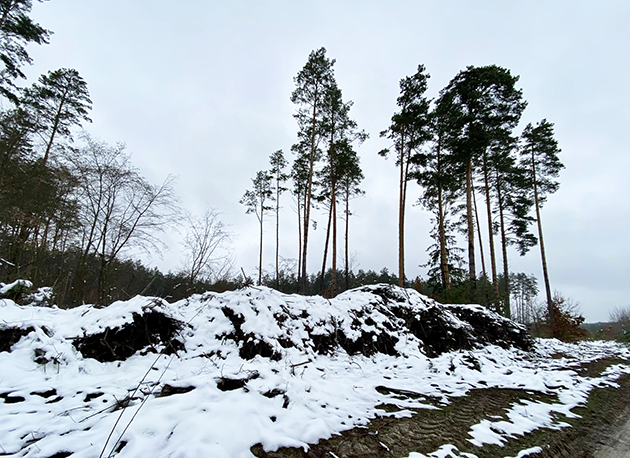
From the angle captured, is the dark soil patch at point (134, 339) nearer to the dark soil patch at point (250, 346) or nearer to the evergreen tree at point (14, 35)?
the dark soil patch at point (250, 346)

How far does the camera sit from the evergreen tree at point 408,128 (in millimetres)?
12477

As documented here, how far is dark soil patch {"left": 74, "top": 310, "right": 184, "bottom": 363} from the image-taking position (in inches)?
129

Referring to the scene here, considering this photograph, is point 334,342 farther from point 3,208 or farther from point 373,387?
point 3,208

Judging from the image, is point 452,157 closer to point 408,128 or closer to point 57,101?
point 408,128

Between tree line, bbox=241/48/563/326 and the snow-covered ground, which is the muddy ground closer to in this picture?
the snow-covered ground

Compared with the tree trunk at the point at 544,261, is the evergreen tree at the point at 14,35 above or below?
above

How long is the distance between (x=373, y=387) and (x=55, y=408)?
3512 mm

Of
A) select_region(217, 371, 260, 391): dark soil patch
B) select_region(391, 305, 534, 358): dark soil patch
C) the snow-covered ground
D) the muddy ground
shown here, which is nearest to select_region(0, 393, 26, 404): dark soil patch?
the snow-covered ground

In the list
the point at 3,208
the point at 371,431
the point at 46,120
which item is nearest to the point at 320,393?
the point at 371,431

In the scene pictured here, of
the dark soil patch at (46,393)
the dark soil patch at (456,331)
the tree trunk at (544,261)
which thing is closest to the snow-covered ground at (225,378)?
the dark soil patch at (46,393)

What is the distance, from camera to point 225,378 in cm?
266

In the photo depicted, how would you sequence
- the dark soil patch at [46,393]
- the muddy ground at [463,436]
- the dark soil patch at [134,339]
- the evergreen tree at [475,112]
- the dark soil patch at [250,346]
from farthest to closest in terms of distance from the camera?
1. the evergreen tree at [475,112]
2. the dark soil patch at [250,346]
3. the dark soil patch at [134,339]
4. the dark soil patch at [46,393]
5. the muddy ground at [463,436]

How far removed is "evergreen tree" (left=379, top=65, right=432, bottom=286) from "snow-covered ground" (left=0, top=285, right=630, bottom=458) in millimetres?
7492

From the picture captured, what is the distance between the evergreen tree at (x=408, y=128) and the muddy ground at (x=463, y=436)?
8.93 metres
